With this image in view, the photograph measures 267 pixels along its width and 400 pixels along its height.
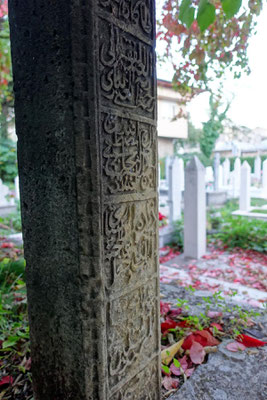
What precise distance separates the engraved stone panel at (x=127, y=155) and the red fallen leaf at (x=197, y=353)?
0.96 meters

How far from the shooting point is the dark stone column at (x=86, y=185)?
3.10 ft

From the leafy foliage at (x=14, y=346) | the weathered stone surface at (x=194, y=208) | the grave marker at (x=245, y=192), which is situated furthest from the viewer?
the grave marker at (x=245, y=192)

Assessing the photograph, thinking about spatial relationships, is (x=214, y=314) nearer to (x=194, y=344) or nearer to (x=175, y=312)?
(x=175, y=312)

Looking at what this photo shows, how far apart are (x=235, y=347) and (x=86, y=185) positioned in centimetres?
133

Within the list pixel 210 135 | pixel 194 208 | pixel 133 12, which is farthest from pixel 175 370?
pixel 210 135

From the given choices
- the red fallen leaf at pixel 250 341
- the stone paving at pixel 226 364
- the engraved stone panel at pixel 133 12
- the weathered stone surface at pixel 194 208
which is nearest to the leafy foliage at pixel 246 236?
the weathered stone surface at pixel 194 208

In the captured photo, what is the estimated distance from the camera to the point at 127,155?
1.11m

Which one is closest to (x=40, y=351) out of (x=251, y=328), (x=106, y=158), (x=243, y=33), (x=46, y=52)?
(x=106, y=158)

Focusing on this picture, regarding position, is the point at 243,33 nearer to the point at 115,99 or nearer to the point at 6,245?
the point at 115,99

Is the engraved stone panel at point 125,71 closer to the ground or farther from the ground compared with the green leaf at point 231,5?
closer to the ground

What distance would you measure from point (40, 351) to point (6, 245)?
2.81 m

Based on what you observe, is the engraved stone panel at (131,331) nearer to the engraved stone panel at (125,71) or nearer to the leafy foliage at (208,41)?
the engraved stone panel at (125,71)

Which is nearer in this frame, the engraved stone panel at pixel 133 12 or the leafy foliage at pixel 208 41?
the engraved stone panel at pixel 133 12

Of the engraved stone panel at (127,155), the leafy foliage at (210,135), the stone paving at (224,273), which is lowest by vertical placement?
the stone paving at (224,273)
